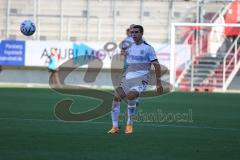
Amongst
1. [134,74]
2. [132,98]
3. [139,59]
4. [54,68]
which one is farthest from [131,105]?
[54,68]

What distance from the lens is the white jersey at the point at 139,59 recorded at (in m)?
14.2

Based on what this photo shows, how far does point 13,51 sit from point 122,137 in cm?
2814

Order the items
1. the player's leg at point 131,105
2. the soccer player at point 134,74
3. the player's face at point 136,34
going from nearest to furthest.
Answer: the player's face at point 136,34 → the player's leg at point 131,105 → the soccer player at point 134,74

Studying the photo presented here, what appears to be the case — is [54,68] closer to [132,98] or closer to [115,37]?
[115,37]

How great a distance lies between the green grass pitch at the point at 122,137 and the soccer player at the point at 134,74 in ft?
1.70

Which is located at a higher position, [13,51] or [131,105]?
[13,51]

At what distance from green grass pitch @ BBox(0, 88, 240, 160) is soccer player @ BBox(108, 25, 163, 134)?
520 mm

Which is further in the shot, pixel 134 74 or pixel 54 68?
pixel 54 68

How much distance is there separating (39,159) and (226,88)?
3193 cm

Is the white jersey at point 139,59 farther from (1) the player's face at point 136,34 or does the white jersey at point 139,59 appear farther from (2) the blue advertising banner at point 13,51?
(2) the blue advertising banner at point 13,51

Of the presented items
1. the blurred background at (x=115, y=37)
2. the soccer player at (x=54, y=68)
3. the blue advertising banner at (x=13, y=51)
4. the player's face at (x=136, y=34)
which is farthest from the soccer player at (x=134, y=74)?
the blue advertising banner at (x=13, y=51)

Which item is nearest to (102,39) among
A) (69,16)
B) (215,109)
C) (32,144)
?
(69,16)

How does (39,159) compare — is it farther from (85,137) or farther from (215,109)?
(215,109)

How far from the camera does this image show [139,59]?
46.9 feet
